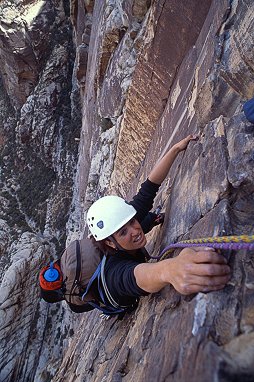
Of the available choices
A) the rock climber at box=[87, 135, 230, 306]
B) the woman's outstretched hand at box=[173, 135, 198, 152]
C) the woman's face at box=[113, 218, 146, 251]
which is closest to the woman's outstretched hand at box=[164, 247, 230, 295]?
the rock climber at box=[87, 135, 230, 306]

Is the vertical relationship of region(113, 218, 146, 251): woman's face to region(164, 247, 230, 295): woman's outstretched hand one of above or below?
above

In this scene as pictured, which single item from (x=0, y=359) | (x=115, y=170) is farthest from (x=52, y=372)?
(x=115, y=170)

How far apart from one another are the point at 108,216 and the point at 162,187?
164cm

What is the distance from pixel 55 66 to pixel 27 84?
2.22m

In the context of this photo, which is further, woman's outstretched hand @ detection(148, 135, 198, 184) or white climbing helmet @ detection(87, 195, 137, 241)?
woman's outstretched hand @ detection(148, 135, 198, 184)

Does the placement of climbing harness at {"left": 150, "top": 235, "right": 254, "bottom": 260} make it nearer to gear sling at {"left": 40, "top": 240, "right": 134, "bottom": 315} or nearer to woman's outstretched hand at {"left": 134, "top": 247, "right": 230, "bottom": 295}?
woman's outstretched hand at {"left": 134, "top": 247, "right": 230, "bottom": 295}

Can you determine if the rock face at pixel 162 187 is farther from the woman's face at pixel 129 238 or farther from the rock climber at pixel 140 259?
the woman's face at pixel 129 238

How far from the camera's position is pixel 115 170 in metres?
8.57

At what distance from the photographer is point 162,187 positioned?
4562 millimetres

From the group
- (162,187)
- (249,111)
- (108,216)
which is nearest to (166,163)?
(162,187)

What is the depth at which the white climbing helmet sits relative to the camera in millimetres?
3029

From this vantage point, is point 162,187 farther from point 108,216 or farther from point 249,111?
point 249,111

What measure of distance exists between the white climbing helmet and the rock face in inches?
19.0

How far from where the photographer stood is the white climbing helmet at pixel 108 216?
119 inches
